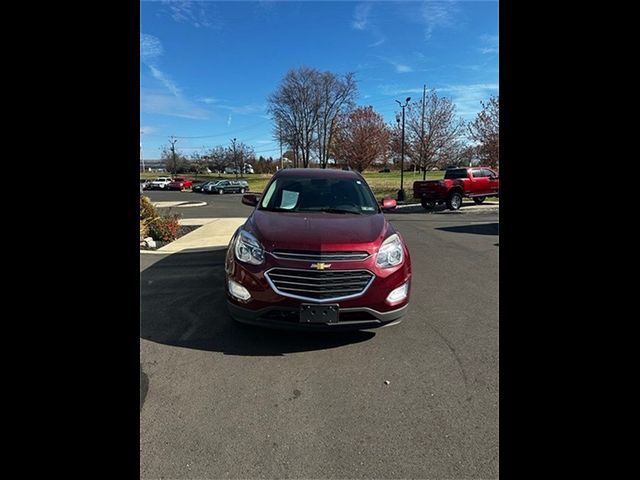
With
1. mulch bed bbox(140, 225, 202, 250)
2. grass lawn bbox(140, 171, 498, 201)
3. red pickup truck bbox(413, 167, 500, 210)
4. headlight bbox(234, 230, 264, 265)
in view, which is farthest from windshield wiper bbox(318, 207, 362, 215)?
grass lawn bbox(140, 171, 498, 201)

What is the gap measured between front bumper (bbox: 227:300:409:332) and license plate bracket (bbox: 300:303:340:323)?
4cm

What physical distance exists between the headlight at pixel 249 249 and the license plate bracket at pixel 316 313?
1.87 ft

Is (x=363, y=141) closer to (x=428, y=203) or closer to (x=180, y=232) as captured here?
(x=428, y=203)

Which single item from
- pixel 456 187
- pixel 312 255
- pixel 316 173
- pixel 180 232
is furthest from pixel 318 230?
pixel 456 187

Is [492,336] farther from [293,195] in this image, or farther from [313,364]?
[293,195]

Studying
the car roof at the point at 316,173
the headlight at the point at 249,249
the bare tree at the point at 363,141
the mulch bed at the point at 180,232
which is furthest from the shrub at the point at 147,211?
the bare tree at the point at 363,141

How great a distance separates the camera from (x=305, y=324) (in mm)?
3023

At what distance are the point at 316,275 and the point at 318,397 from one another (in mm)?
943

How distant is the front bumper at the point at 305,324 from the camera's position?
3033 millimetres

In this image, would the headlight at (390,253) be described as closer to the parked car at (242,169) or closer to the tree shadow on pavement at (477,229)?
the tree shadow on pavement at (477,229)
